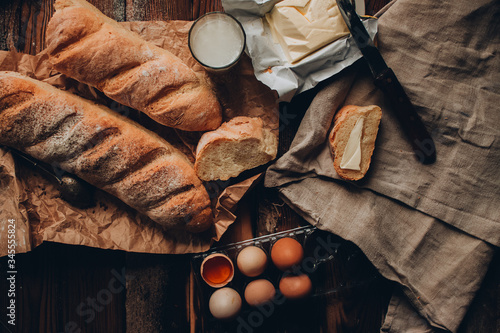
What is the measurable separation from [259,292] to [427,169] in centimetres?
97

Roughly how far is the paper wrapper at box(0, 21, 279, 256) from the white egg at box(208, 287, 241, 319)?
0.24 meters

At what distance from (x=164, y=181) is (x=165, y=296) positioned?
2.05 ft

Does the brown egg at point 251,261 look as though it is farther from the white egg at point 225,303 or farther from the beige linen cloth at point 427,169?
the beige linen cloth at point 427,169

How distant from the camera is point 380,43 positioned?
1448 mm

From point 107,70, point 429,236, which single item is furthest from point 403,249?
point 107,70

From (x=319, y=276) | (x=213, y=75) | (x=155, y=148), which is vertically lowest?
(x=319, y=276)

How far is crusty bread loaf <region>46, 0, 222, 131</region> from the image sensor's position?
1423 millimetres

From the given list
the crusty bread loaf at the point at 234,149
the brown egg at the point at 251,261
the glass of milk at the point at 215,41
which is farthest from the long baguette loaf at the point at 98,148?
the glass of milk at the point at 215,41

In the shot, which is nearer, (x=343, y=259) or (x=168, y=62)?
(x=168, y=62)

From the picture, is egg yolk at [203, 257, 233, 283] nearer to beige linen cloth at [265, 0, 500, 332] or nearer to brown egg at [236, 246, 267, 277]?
brown egg at [236, 246, 267, 277]

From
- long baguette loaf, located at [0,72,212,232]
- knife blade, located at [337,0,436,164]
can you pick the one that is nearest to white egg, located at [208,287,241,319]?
long baguette loaf, located at [0,72,212,232]

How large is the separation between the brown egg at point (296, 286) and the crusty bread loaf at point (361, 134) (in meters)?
0.52

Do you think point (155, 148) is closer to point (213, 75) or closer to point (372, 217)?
point (213, 75)

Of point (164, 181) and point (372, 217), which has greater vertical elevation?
point (164, 181)
